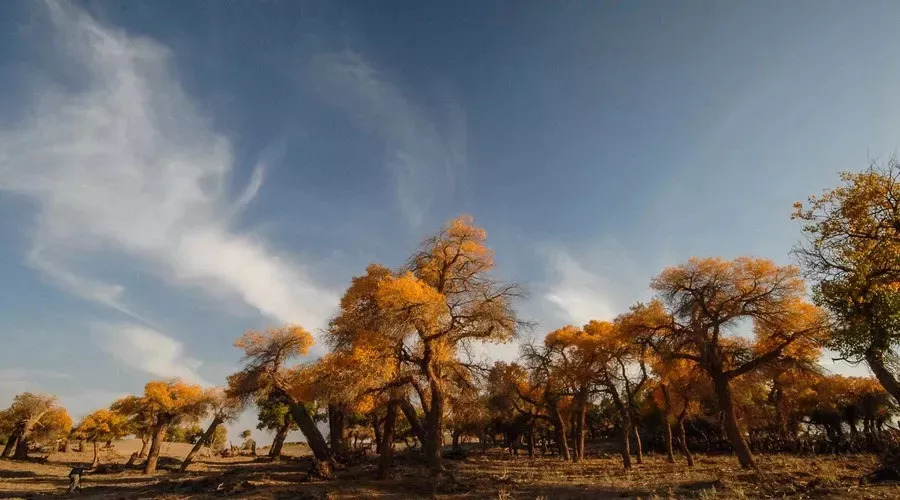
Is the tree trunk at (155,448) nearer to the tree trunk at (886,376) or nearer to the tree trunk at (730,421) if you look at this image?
the tree trunk at (730,421)

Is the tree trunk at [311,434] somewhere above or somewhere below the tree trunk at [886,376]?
below

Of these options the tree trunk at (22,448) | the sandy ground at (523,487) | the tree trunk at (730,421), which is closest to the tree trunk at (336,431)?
the sandy ground at (523,487)

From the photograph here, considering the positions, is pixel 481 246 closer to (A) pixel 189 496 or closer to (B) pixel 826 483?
(B) pixel 826 483

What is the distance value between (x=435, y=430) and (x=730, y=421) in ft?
47.9

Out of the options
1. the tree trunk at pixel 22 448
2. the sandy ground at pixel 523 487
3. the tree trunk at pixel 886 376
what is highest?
the tree trunk at pixel 886 376

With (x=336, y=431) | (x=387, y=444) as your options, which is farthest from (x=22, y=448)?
(x=387, y=444)

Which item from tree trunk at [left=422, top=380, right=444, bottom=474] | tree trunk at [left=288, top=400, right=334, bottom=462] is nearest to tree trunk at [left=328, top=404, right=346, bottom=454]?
tree trunk at [left=288, top=400, right=334, bottom=462]

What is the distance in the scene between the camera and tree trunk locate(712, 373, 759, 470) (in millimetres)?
20734

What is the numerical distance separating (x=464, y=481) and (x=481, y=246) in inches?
441

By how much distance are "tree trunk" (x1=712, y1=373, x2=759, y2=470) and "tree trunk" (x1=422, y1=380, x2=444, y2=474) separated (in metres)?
13.9

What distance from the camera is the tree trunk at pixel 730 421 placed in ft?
68.0

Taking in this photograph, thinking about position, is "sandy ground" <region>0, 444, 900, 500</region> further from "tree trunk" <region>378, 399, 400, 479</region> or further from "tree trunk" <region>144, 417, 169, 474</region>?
"tree trunk" <region>144, 417, 169, 474</region>

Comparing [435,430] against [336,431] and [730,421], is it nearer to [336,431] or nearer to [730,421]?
[730,421]

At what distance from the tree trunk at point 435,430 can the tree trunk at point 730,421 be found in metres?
13.9
